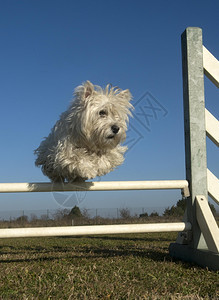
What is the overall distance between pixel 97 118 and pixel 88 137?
23 centimetres

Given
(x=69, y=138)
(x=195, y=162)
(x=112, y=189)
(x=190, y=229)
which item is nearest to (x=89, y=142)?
(x=69, y=138)

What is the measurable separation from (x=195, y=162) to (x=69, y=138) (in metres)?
1.47

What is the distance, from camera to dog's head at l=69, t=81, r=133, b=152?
3488mm

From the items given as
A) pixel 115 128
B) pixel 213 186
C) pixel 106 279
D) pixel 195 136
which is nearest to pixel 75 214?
pixel 213 186

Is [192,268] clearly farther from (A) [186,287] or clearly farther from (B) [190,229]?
(A) [186,287]

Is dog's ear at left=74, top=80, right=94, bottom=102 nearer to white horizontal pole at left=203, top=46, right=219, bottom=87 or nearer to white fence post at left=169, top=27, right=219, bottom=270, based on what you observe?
white fence post at left=169, top=27, right=219, bottom=270

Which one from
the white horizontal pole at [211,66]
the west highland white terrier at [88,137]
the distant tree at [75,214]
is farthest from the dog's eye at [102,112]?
the distant tree at [75,214]

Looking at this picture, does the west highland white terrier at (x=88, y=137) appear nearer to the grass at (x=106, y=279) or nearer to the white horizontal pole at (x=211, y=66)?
the grass at (x=106, y=279)

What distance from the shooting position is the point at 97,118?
354 cm

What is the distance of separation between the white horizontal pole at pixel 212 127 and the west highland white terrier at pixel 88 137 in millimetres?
1018

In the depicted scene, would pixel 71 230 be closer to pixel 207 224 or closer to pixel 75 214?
pixel 207 224

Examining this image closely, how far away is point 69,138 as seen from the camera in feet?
11.5

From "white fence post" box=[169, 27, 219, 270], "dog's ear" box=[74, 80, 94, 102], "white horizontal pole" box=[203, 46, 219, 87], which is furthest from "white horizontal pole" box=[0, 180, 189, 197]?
"white horizontal pole" box=[203, 46, 219, 87]

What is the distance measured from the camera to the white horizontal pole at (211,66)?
4.05m
